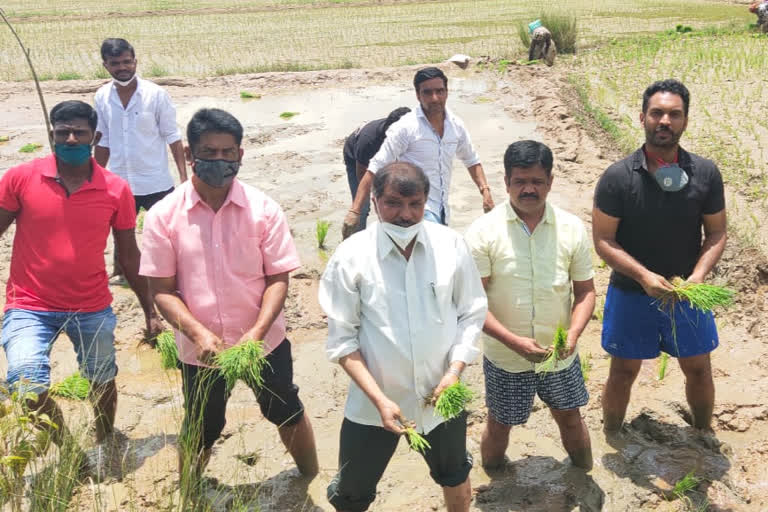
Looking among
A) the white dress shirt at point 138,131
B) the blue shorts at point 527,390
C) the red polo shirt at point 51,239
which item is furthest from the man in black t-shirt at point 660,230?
the white dress shirt at point 138,131

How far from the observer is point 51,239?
3.98 metres

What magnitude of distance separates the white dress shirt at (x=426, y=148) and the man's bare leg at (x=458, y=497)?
223 cm

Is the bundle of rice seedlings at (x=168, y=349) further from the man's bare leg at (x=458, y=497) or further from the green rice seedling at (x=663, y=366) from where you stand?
the green rice seedling at (x=663, y=366)

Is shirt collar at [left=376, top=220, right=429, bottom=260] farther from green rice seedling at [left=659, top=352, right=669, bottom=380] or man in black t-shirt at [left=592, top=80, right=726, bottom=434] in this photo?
green rice seedling at [left=659, top=352, right=669, bottom=380]

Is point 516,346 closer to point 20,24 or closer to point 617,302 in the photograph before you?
point 617,302

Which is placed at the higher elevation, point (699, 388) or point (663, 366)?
point (699, 388)

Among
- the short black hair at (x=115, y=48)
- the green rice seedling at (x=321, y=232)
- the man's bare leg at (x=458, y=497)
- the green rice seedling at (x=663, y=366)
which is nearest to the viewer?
the man's bare leg at (x=458, y=497)

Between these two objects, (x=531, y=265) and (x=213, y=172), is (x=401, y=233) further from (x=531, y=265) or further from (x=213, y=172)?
(x=213, y=172)

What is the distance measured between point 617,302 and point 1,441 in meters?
2.81

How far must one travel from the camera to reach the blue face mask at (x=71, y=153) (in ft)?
13.1

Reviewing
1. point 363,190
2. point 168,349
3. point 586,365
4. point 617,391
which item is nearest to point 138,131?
point 363,190

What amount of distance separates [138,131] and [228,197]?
3017mm

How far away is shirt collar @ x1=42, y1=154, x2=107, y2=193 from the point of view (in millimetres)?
3986

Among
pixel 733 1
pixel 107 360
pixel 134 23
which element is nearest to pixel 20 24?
pixel 134 23
